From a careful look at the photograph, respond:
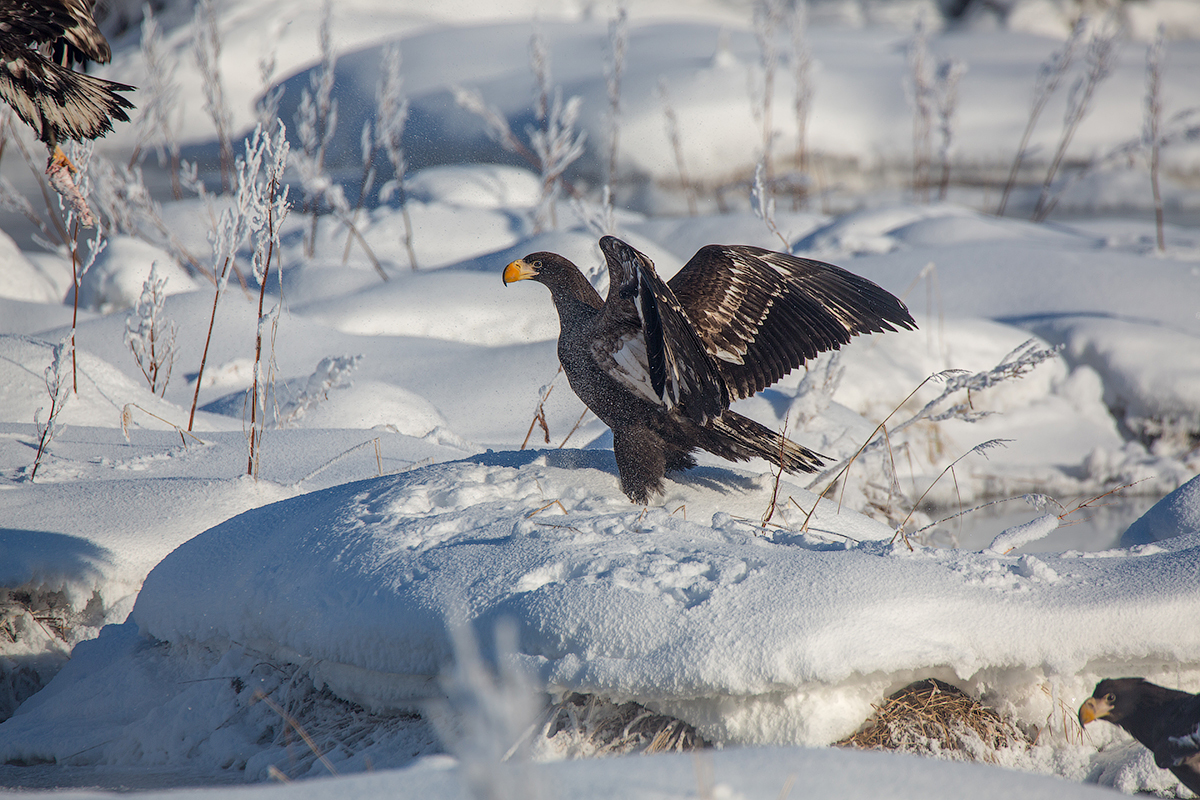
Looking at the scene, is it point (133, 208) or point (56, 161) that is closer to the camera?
point (56, 161)

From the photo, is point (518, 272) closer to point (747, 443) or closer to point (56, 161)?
point (747, 443)

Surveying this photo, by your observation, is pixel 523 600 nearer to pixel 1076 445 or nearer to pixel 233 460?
pixel 233 460

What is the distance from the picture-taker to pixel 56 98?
7.11ft

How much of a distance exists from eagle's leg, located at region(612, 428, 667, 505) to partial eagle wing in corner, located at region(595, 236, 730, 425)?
10cm

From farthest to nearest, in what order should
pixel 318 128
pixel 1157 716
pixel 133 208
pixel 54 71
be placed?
pixel 133 208 → pixel 318 128 → pixel 54 71 → pixel 1157 716

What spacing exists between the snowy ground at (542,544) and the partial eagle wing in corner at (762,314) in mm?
306

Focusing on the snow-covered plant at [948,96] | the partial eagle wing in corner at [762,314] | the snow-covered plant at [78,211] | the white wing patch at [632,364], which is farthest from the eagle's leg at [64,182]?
the snow-covered plant at [948,96]

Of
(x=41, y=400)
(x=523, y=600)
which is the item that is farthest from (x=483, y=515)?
(x=41, y=400)

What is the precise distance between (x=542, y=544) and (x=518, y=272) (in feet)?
2.51

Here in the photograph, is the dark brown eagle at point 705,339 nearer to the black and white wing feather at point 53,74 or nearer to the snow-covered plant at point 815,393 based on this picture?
the snow-covered plant at point 815,393

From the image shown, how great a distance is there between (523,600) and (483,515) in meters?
0.34

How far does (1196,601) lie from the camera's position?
60.0 inches

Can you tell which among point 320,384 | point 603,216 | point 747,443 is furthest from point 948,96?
point 747,443

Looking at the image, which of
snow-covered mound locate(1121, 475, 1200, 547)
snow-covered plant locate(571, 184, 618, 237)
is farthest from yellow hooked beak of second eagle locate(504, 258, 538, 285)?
snow-covered mound locate(1121, 475, 1200, 547)
